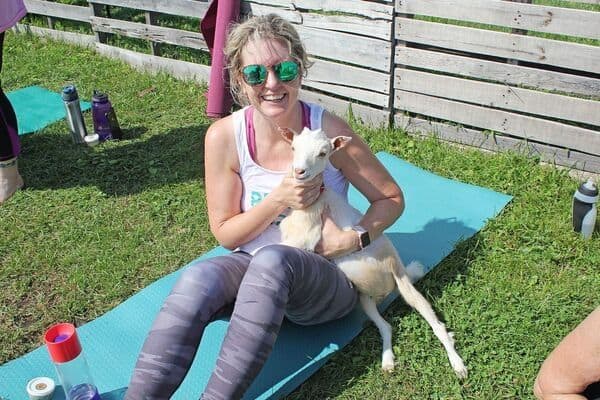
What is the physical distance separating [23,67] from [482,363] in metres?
6.71

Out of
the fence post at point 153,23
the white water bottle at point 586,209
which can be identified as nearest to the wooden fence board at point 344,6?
the fence post at point 153,23

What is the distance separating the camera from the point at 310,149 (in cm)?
261

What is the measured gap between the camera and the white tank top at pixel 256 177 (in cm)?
287

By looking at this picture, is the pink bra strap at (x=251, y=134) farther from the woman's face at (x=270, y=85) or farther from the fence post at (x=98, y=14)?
the fence post at (x=98, y=14)

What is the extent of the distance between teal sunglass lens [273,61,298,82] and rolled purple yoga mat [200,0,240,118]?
2996mm

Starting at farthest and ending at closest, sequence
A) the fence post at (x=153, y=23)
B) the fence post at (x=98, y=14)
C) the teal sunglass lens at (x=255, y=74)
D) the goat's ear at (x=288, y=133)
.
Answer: the fence post at (x=98, y=14)
the fence post at (x=153, y=23)
the goat's ear at (x=288, y=133)
the teal sunglass lens at (x=255, y=74)

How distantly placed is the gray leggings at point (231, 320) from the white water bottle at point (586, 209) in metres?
1.95

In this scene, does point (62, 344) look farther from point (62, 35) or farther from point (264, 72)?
point (62, 35)

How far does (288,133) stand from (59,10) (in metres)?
6.70

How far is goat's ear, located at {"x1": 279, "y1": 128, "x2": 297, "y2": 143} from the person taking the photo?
2676mm

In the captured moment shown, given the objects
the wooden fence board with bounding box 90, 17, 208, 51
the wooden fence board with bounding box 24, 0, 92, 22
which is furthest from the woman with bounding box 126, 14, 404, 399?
the wooden fence board with bounding box 24, 0, 92, 22

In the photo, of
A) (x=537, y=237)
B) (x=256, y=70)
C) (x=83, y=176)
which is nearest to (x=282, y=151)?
(x=256, y=70)

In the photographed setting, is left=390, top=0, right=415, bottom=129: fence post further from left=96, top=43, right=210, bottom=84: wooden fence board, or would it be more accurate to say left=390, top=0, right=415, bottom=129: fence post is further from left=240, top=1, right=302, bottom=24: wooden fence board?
left=96, top=43, right=210, bottom=84: wooden fence board

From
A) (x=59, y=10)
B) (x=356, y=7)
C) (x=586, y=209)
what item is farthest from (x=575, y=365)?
(x=59, y=10)
